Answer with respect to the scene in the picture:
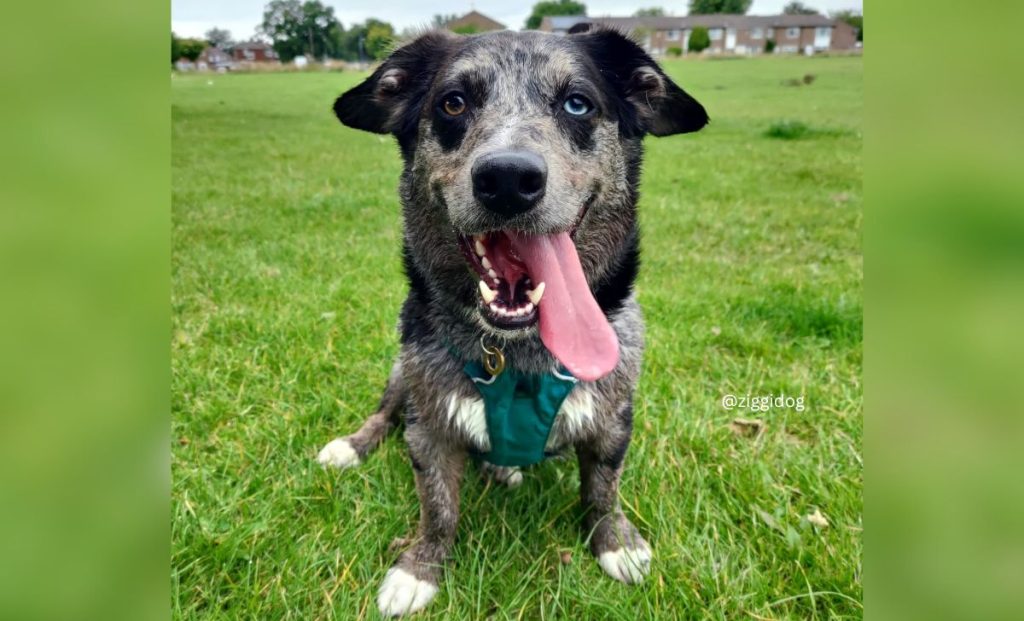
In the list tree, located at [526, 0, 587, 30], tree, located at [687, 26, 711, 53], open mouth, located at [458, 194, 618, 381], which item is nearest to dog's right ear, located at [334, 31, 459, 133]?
tree, located at [526, 0, 587, 30]

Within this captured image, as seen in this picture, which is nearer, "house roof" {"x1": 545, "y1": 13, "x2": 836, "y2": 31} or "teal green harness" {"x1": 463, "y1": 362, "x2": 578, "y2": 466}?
"teal green harness" {"x1": 463, "y1": 362, "x2": 578, "y2": 466}

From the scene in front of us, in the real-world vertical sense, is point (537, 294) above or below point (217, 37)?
below

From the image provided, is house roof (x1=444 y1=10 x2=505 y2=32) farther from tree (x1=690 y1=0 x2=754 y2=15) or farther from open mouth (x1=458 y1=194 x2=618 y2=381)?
open mouth (x1=458 y1=194 x2=618 y2=381)

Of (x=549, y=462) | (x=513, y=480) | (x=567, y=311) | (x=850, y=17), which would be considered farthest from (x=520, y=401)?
(x=850, y=17)

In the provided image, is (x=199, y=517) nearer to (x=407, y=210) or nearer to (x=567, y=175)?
(x=407, y=210)

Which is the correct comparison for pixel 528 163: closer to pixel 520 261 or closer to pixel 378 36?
pixel 520 261

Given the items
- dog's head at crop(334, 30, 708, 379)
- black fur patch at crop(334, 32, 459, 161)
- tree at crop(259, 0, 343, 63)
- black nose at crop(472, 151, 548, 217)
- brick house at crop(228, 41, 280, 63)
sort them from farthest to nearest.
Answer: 1. brick house at crop(228, 41, 280, 63)
2. tree at crop(259, 0, 343, 63)
3. black fur patch at crop(334, 32, 459, 161)
4. dog's head at crop(334, 30, 708, 379)
5. black nose at crop(472, 151, 548, 217)

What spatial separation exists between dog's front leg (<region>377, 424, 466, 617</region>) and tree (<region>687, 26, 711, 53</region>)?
6.98 feet

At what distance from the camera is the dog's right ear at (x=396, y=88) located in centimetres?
258

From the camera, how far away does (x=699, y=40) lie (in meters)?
2.97

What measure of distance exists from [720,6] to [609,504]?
2313 millimetres

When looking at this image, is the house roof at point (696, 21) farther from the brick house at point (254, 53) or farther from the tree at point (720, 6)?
the brick house at point (254, 53)

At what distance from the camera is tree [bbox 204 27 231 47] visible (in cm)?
261
